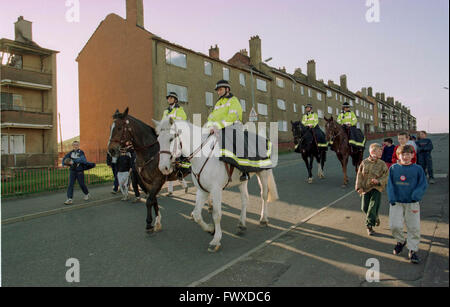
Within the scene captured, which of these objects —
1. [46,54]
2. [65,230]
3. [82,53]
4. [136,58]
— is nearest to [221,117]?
[65,230]

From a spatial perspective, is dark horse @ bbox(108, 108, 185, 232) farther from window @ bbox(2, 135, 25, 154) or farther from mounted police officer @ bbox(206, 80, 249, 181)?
window @ bbox(2, 135, 25, 154)

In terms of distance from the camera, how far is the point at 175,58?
27.6 m

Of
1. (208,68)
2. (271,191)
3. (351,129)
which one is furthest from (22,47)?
(271,191)

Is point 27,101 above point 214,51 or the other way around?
the other way around

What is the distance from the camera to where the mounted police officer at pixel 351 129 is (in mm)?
11625

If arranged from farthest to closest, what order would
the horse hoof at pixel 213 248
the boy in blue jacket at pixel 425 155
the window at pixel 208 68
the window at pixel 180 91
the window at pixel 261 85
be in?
the window at pixel 261 85, the window at pixel 208 68, the window at pixel 180 91, the boy in blue jacket at pixel 425 155, the horse hoof at pixel 213 248

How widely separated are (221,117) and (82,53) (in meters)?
31.8

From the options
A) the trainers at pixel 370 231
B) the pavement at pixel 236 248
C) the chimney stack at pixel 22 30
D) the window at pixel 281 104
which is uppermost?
the chimney stack at pixel 22 30

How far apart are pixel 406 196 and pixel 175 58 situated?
2605 centimetres

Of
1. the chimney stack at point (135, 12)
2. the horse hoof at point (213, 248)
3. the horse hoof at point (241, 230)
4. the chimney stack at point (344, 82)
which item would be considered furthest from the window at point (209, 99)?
the chimney stack at point (344, 82)

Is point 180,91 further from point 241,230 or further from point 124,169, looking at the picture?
point 241,230

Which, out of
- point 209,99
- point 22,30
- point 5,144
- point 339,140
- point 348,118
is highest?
point 22,30

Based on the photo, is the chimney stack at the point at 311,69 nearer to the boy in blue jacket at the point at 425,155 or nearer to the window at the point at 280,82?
the window at the point at 280,82

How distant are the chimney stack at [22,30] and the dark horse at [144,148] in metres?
28.4
